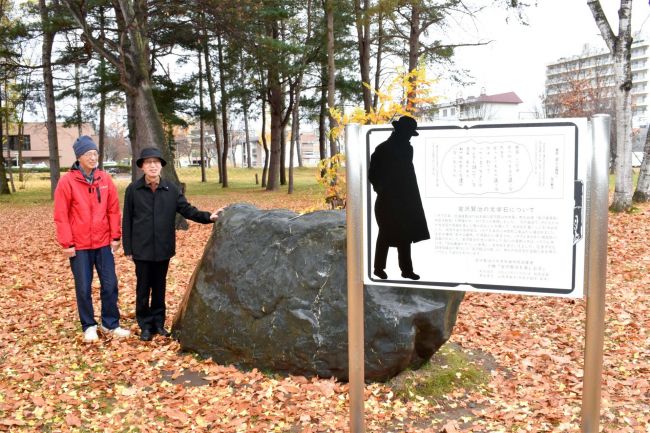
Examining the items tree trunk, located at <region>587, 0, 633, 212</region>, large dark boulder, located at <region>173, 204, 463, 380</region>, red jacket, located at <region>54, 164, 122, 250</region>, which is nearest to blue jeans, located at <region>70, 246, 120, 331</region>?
red jacket, located at <region>54, 164, 122, 250</region>

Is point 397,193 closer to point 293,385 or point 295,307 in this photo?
point 295,307

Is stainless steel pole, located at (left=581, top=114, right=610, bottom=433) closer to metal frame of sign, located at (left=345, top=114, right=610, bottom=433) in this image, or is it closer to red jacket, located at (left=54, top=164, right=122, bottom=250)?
metal frame of sign, located at (left=345, top=114, right=610, bottom=433)

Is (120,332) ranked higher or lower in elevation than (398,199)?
lower

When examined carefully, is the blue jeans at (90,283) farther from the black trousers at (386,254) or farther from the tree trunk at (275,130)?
the tree trunk at (275,130)

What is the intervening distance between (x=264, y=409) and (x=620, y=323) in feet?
13.5

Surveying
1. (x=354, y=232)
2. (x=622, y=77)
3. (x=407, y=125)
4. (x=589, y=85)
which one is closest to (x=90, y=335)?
(x=354, y=232)

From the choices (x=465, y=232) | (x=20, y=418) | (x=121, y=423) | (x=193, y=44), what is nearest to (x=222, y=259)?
(x=121, y=423)

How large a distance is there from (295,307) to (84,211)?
7.91 feet

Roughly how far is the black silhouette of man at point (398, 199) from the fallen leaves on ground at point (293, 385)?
5.27 feet

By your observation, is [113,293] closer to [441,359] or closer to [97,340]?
[97,340]

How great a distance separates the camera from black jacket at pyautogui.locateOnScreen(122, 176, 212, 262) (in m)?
5.38

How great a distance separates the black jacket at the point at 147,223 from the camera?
5.38 meters

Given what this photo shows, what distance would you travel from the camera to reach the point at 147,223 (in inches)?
212

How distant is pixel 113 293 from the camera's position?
5652 millimetres
